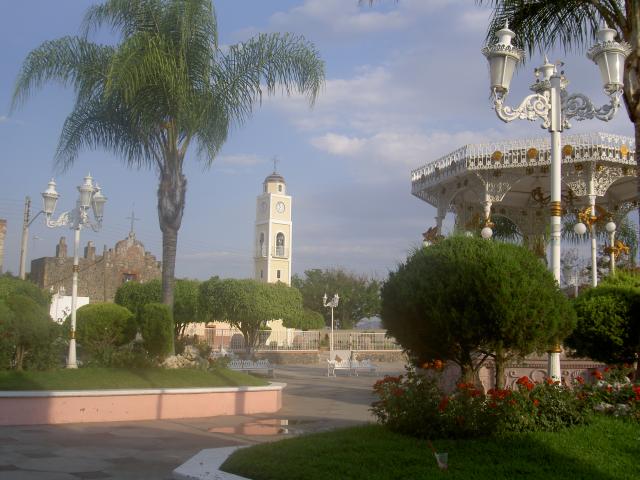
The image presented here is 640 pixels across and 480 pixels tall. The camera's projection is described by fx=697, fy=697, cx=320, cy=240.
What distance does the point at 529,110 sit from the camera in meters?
9.32

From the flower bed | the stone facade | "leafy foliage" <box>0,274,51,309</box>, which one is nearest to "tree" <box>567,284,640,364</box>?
the flower bed

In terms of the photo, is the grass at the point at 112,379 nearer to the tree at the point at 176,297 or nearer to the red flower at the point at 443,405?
the red flower at the point at 443,405

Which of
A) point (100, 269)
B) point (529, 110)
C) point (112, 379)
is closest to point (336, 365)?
point (112, 379)

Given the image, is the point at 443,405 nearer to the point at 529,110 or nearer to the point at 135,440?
the point at 529,110

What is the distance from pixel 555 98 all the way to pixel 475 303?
136 inches

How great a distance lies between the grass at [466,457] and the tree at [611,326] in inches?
155

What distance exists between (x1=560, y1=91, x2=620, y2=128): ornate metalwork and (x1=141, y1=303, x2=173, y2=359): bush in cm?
836

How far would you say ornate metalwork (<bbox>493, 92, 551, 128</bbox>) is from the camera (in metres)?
9.14

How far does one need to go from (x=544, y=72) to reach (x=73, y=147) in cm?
1011

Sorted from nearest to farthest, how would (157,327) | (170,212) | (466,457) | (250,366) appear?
(466,457)
(157,327)
(170,212)
(250,366)

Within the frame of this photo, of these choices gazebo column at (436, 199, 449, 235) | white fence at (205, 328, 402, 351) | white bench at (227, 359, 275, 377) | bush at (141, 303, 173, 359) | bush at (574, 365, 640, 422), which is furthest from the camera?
white fence at (205, 328, 402, 351)

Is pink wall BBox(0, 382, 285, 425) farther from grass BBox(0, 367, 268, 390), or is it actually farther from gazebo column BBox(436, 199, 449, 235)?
gazebo column BBox(436, 199, 449, 235)

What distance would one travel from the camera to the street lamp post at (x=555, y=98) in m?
8.85

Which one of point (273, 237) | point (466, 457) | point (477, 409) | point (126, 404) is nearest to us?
point (466, 457)
